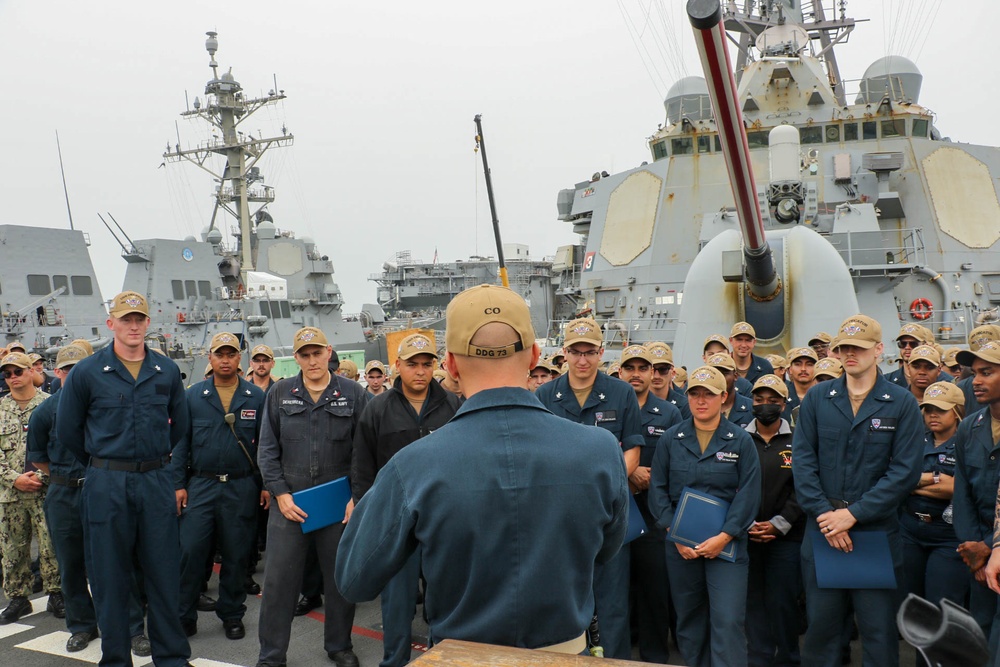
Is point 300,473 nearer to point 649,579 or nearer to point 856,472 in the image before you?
point 649,579

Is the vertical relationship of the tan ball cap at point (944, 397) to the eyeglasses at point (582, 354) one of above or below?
below

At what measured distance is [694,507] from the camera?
3.86 meters

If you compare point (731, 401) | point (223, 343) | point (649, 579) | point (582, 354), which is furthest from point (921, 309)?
point (223, 343)

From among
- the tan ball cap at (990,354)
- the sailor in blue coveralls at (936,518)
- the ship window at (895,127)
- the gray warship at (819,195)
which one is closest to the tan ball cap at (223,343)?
the sailor in blue coveralls at (936,518)

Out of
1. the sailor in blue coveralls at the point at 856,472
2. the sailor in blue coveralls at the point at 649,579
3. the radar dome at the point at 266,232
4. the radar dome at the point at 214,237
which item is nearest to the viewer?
the sailor in blue coveralls at the point at 856,472

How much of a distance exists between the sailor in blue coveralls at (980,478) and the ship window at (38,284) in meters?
19.4

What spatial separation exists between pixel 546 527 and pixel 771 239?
6.58 meters

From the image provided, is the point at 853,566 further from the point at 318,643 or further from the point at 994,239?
the point at 994,239

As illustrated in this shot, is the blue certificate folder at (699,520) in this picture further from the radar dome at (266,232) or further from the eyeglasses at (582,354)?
the radar dome at (266,232)

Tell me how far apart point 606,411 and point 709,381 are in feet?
2.04

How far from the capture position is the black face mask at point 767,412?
4242mm

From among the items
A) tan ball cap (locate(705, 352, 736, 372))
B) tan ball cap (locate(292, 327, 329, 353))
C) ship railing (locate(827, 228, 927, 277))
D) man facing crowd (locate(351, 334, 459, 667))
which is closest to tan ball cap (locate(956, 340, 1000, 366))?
tan ball cap (locate(705, 352, 736, 372))

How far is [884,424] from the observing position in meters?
3.58

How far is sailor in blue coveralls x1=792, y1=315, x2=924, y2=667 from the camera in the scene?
3531mm
